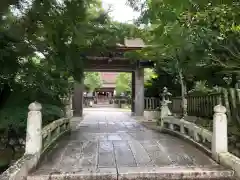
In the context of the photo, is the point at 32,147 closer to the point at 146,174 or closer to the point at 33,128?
the point at 33,128

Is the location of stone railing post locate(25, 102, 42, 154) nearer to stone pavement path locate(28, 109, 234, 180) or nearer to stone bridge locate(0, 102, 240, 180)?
stone bridge locate(0, 102, 240, 180)

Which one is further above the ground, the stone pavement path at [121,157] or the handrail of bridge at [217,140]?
the handrail of bridge at [217,140]

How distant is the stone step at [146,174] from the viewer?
4328 millimetres

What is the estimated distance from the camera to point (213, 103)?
840 cm

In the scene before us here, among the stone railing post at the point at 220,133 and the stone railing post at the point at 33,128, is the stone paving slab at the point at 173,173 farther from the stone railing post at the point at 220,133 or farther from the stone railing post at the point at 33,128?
the stone railing post at the point at 33,128

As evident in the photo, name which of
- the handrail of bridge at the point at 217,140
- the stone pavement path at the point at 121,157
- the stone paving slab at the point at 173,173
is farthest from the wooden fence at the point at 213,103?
the stone paving slab at the point at 173,173

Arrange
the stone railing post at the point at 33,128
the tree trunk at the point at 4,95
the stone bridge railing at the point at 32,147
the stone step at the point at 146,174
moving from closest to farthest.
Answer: the stone bridge railing at the point at 32,147
the stone step at the point at 146,174
the stone railing post at the point at 33,128
the tree trunk at the point at 4,95

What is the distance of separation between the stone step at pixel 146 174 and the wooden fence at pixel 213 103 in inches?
113

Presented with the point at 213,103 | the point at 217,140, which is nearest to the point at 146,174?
the point at 217,140

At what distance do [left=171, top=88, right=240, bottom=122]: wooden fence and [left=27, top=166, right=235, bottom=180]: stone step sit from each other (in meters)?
2.88

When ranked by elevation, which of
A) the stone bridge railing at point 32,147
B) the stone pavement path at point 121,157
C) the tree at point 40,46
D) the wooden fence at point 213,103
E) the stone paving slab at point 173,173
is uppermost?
the tree at point 40,46

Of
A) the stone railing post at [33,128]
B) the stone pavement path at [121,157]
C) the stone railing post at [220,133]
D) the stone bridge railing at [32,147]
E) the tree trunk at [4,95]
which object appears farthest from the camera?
the tree trunk at [4,95]

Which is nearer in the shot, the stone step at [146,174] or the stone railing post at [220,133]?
the stone step at [146,174]

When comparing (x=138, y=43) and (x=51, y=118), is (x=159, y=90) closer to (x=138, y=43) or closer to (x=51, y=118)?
(x=138, y=43)
